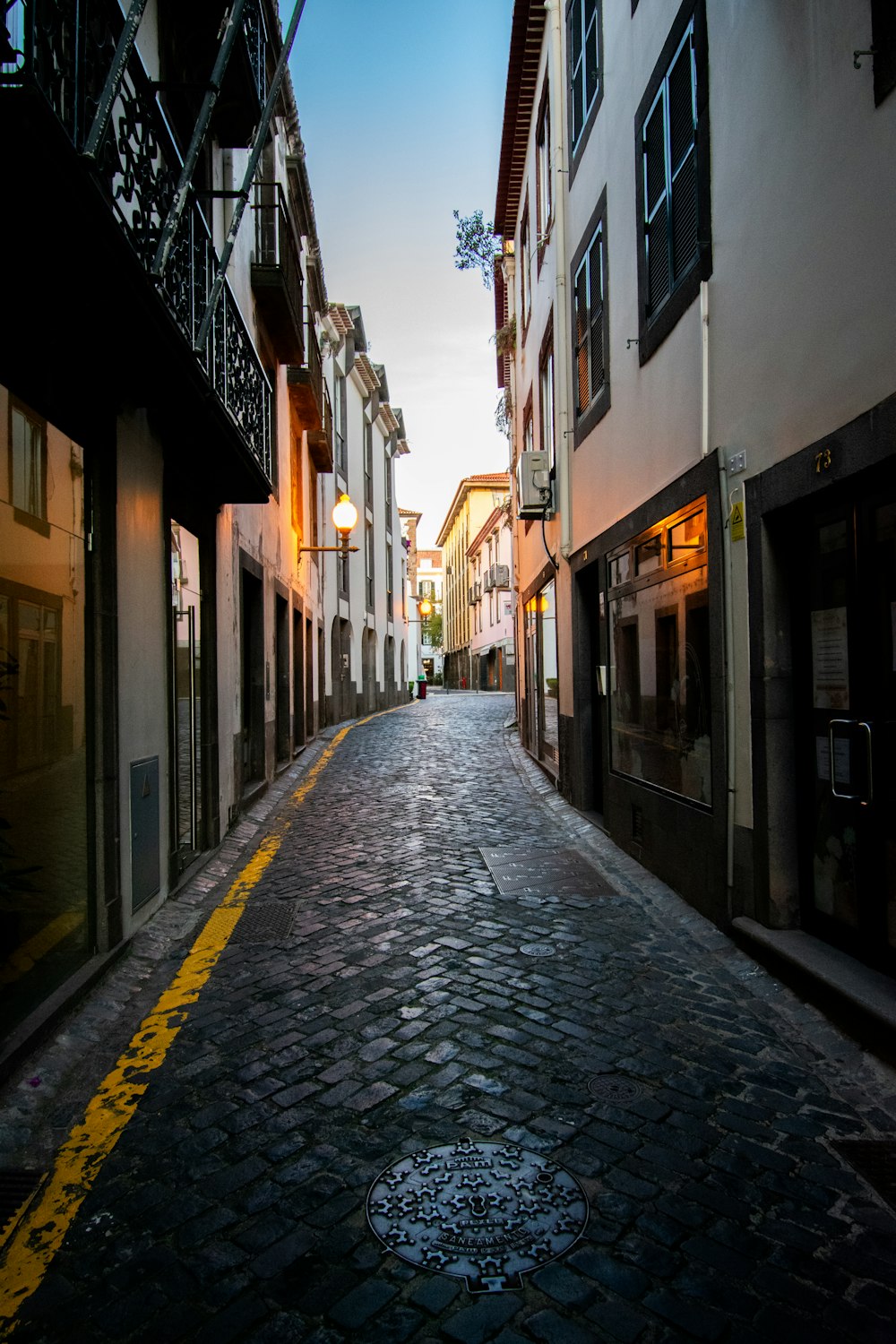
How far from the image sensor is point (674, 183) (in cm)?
627

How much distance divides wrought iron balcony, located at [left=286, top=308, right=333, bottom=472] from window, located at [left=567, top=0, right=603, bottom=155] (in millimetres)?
6092

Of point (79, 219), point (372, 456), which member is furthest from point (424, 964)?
point (372, 456)

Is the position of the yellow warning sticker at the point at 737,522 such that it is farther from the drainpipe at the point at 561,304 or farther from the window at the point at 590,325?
the drainpipe at the point at 561,304

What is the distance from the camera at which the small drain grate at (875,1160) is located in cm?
273

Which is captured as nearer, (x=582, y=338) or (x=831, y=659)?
(x=831, y=659)

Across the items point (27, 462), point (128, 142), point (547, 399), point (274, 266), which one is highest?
point (274, 266)

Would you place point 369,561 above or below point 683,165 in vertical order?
above

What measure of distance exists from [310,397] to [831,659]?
1304cm

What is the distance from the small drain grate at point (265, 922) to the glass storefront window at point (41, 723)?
3.40 feet

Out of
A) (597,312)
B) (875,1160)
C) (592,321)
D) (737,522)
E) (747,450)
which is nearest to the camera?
(875,1160)

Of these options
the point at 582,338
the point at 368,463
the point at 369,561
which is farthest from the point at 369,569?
the point at 582,338

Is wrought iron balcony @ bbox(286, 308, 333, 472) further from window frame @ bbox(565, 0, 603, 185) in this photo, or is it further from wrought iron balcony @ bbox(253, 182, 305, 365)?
window frame @ bbox(565, 0, 603, 185)

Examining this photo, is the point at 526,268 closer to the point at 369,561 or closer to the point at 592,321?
the point at 592,321

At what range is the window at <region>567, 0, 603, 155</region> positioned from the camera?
8898mm
